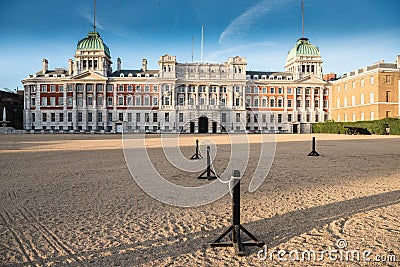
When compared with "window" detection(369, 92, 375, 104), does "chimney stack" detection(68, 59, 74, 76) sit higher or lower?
higher

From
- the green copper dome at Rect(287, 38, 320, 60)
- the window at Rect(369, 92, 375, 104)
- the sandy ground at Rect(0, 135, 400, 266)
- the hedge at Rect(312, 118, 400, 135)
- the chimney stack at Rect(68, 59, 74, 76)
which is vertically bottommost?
the sandy ground at Rect(0, 135, 400, 266)

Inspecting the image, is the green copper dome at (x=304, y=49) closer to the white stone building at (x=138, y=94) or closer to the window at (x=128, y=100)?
the white stone building at (x=138, y=94)

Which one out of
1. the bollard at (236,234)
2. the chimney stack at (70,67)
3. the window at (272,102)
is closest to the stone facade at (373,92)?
the window at (272,102)

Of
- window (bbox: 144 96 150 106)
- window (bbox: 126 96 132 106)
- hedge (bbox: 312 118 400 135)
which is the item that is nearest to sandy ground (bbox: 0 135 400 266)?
hedge (bbox: 312 118 400 135)

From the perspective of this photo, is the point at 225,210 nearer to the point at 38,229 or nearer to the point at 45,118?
the point at 38,229

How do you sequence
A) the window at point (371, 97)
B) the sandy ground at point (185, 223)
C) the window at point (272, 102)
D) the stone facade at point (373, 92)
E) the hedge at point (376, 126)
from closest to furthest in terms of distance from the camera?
the sandy ground at point (185, 223)
the hedge at point (376, 126)
the stone facade at point (373, 92)
the window at point (371, 97)
the window at point (272, 102)

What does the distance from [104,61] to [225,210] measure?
223ft

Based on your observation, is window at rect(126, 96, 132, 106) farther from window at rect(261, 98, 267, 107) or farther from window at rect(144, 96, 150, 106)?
window at rect(261, 98, 267, 107)

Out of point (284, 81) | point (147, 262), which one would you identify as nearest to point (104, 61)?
point (284, 81)

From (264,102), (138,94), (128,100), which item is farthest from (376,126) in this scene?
(128,100)

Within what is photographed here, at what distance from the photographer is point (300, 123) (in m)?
69.8

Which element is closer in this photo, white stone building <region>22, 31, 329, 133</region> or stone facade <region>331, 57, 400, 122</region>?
stone facade <region>331, 57, 400, 122</region>

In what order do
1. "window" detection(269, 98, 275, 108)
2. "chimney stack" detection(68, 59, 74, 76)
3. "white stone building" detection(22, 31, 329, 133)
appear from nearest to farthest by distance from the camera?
"white stone building" detection(22, 31, 329, 133), "window" detection(269, 98, 275, 108), "chimney stack" detection(68, 59, 74, 76)

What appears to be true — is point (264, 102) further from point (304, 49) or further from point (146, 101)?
point (146, 101)
